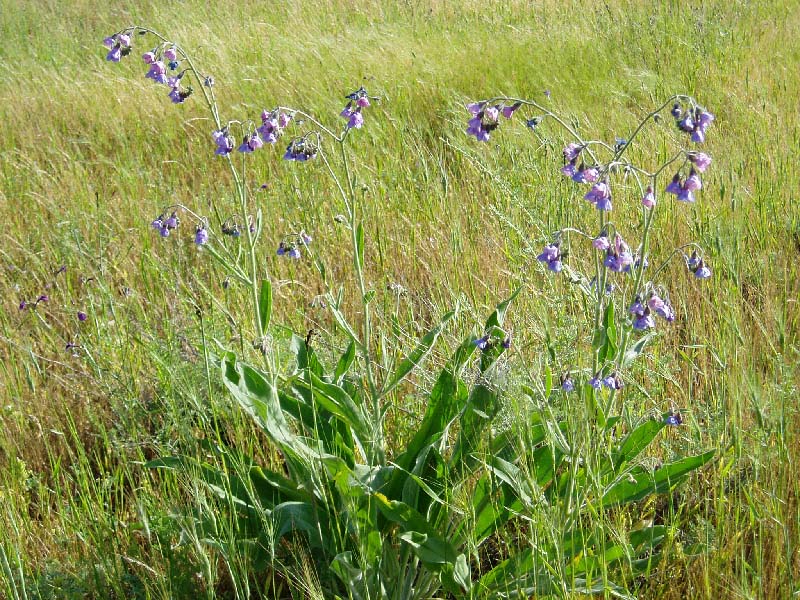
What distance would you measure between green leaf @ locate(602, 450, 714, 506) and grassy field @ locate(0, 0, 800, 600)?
96 millimetres

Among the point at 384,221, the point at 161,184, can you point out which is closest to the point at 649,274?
the point at 384,221

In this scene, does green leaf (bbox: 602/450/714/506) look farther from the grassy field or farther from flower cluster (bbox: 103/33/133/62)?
flower cluster (bbox: 103/33/133/62)

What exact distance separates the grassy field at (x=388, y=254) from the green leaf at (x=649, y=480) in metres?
0.10

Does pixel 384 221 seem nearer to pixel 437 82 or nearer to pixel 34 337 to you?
pixel 34 337

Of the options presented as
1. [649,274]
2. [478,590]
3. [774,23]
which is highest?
[774,23]

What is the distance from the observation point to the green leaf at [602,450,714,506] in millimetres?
1766

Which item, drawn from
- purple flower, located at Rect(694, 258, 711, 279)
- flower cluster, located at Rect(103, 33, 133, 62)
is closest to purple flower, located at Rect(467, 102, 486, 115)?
purple flower, located at Rect(694, 258, 711, 279)

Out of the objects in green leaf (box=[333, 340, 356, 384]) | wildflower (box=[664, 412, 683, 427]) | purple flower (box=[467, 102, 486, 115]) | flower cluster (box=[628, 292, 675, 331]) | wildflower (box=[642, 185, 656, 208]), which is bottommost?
wildflower (box=[664, 412, 683, 427])

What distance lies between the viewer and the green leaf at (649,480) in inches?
69.5

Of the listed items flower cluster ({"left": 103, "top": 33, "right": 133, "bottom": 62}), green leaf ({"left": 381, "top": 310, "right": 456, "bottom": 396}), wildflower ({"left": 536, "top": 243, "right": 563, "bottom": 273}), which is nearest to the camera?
wildflower ({"left": 536, "top": 243, "right": 563, "bottom": 273})

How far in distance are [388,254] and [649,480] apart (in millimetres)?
1804

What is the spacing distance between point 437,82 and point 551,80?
29.9 inches

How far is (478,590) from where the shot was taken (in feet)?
5.83

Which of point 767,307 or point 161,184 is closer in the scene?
point 767,307
